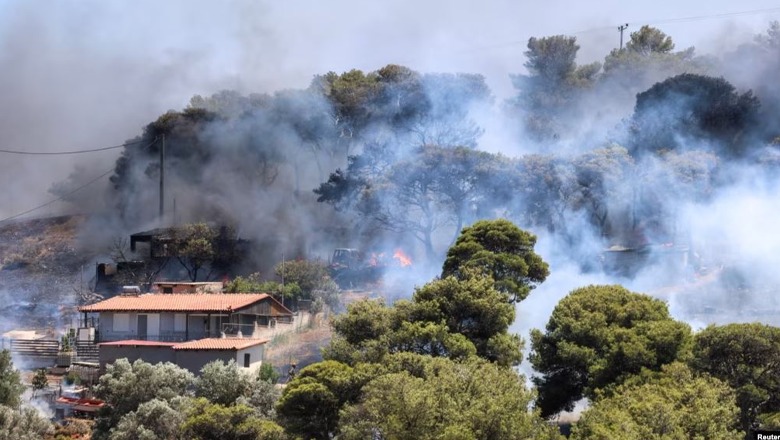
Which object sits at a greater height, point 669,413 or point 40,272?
point 40,272

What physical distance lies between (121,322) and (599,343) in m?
19.5

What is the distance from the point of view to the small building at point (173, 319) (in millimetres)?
43531

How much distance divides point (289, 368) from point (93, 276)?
93.8ft

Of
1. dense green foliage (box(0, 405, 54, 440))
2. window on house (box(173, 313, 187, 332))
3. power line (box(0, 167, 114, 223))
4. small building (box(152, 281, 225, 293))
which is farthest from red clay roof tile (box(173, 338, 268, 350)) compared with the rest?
power line (box(0, 167, 114, 223))

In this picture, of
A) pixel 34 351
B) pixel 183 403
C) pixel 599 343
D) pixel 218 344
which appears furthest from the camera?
pixel 34 351

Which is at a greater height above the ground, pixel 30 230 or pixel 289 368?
pixel 30 230

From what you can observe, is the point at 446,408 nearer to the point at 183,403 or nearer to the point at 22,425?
the point at 183,403

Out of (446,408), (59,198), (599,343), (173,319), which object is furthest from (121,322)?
(59,198)

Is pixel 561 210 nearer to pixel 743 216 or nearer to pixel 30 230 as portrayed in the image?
pixel 743 216

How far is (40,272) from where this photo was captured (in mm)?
71562

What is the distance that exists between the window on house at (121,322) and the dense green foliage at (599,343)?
1667 cm

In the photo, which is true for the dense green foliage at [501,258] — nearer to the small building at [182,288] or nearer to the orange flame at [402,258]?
the small building at [182,288]

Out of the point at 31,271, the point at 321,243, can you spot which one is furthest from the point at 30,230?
the point at 321,243

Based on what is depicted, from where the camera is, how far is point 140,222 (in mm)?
74250
